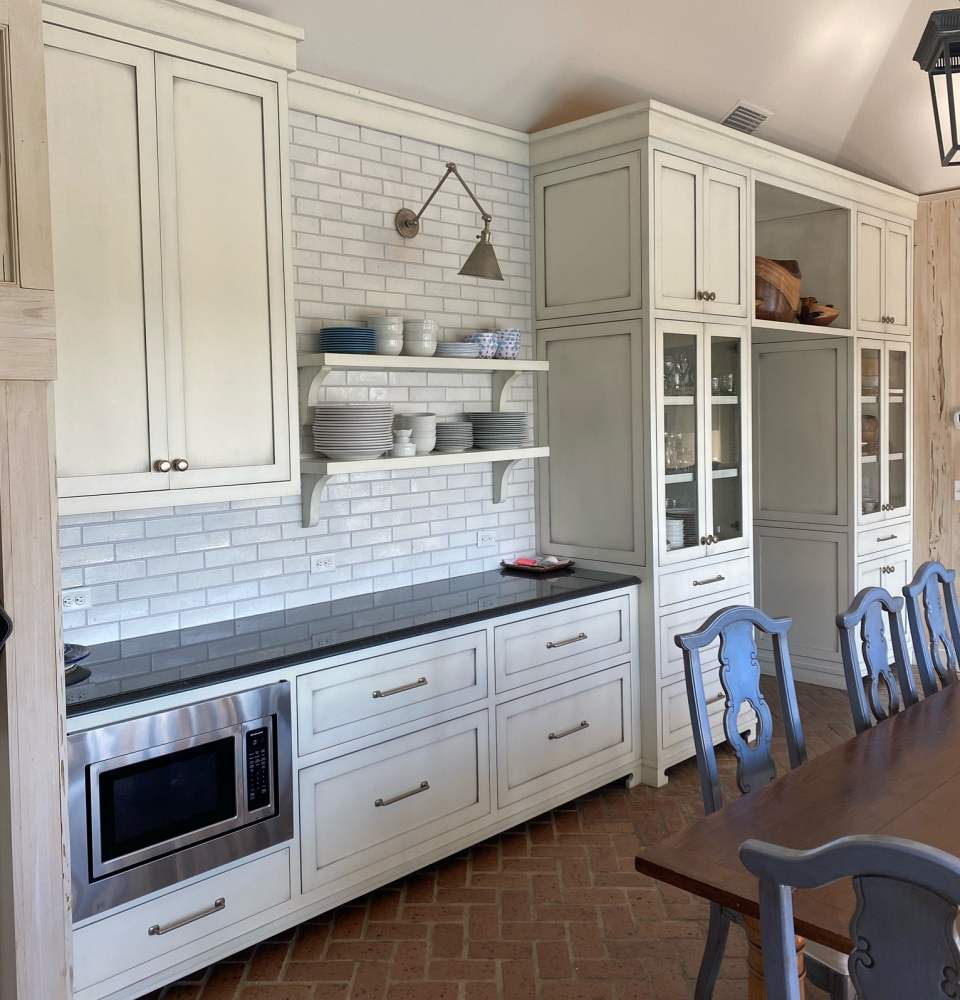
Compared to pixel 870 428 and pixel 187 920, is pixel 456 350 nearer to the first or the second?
pixel 187 920

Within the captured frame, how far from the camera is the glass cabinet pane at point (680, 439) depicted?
4242 millimetres

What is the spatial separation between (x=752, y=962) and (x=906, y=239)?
200 inches

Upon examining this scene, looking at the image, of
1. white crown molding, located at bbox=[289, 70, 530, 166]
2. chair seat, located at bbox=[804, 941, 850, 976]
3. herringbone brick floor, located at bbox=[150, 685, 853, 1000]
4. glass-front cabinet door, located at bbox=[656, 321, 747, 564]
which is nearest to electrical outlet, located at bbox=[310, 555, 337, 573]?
herringbone brick floor, located at bbox=[150, 685, 853, 1000]

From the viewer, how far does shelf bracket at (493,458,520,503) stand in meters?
4.39

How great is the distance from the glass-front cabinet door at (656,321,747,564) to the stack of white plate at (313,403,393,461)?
4.29 ft

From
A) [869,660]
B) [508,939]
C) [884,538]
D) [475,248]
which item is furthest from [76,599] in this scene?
[884,538]

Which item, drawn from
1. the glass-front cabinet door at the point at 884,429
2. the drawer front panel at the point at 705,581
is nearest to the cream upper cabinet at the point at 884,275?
the glass-front cabinet door at the point at 884,429

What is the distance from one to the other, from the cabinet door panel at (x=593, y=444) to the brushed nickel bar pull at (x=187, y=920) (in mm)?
2200

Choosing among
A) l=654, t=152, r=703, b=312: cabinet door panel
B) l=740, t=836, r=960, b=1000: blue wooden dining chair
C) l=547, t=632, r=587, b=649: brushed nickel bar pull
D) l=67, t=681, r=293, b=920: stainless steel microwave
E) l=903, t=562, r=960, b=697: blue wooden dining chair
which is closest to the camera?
l=740, t=836, r=960, b=1000: blue wooden dining chair

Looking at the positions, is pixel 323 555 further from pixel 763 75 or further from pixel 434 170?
pixel 763 75

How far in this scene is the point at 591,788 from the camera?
4.04 m

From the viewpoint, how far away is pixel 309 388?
3586 millimetres

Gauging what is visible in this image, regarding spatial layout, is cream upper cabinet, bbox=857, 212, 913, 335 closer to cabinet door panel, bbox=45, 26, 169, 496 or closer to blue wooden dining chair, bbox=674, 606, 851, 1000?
blue wooden dining chair, bbox=674, 606, 851, 1000

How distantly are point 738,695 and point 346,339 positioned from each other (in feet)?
6.19
